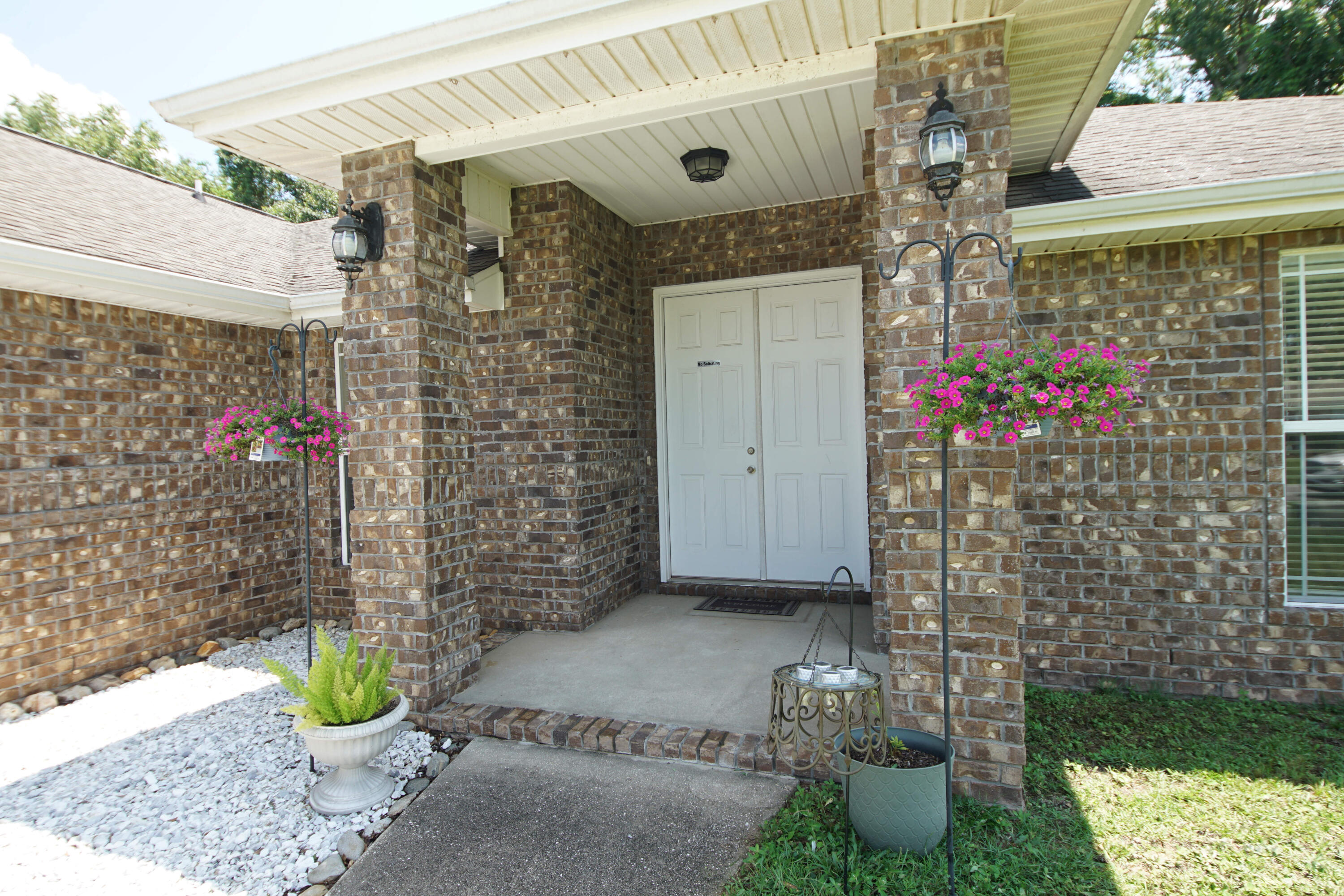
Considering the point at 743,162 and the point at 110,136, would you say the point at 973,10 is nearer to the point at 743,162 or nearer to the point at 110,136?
the point at 743,162

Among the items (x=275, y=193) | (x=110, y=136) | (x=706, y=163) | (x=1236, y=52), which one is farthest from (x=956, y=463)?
(x=110, y=136)

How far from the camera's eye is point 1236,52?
1196 centimetres

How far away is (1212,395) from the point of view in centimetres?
352

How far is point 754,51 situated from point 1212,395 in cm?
294

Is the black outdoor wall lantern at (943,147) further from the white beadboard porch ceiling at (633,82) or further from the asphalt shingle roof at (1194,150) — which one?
the asphalt shingle roof at (1194,150)

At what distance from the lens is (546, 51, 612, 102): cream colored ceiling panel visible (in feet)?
8.73

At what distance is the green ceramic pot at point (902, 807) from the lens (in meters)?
2.21

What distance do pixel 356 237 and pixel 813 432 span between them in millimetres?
3252

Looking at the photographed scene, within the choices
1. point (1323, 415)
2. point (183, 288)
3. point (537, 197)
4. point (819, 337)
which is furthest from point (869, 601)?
point (183, 288)

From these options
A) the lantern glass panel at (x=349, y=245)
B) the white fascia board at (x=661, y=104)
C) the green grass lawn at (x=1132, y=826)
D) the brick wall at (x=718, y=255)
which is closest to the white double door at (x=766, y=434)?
the brick wall at (x=718, y=255)

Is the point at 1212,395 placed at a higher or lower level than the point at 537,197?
lower

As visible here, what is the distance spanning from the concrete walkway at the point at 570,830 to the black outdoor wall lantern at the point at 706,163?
124 inches

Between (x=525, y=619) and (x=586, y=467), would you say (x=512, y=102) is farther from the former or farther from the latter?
(x=525, y=619)

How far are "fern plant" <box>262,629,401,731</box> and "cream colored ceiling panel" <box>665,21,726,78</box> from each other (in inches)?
105
